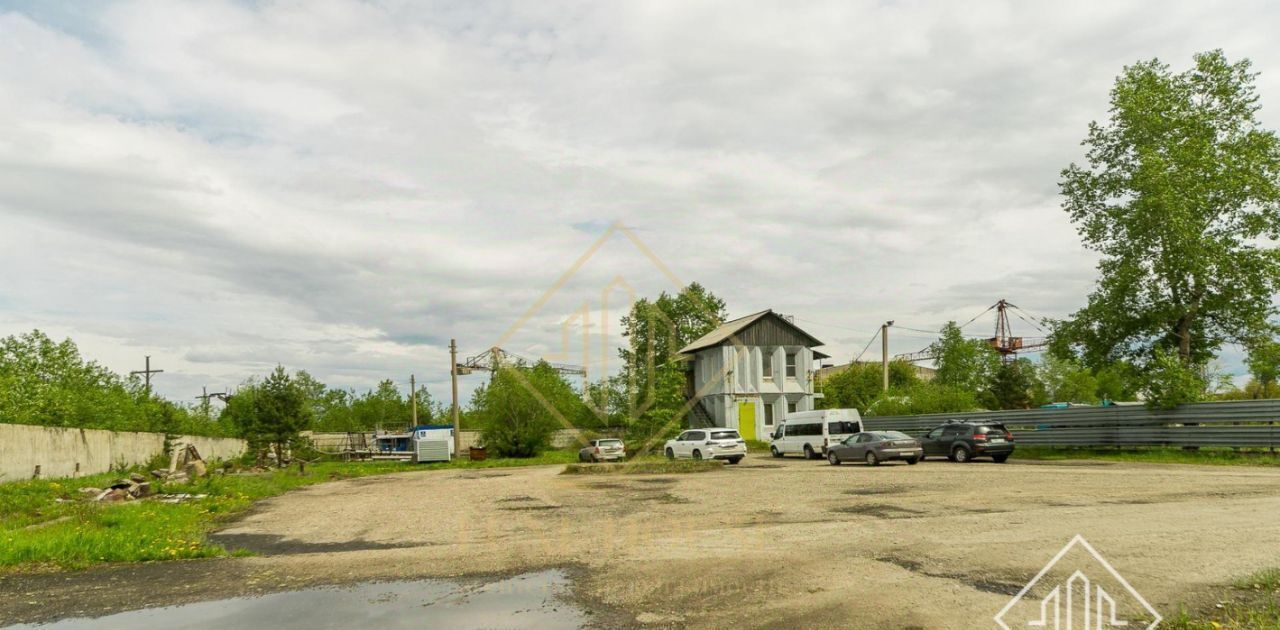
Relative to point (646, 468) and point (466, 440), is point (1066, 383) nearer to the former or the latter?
point (466, 440)

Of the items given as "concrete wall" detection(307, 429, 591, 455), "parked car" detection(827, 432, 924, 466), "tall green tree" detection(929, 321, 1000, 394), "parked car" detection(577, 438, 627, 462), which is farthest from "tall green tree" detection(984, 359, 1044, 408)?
"parked car" detection(827, 432, 924, 466)

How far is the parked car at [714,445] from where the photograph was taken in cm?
3425

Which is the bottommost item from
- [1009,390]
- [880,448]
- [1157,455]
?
[1157,455]

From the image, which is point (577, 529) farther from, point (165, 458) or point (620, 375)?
point (620, 375)

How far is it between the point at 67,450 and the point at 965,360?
65.3m

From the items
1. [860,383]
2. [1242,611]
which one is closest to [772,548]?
[1242,611]

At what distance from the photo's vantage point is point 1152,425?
93.1 ft

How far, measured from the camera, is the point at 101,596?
864 centimetres

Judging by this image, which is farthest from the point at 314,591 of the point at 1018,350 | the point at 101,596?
the point at 1018,350

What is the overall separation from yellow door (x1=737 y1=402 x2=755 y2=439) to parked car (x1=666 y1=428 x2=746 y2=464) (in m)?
16.3

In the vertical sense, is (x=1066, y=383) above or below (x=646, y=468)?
above

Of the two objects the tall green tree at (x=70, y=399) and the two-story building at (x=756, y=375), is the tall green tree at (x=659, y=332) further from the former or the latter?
the tall green tree at (x=70, y=399)

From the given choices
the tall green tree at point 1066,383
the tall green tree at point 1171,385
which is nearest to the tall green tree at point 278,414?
the tall green tree at point 1171,385

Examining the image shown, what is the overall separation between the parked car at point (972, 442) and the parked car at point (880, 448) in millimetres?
1329
